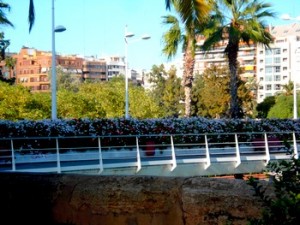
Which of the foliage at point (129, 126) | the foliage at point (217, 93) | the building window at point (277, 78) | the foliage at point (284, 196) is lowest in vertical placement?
the foliage at point (129, 126)

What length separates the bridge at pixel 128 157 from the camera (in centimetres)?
1538

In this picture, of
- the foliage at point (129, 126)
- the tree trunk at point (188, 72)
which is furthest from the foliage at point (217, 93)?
the foliage at point (129, 126)

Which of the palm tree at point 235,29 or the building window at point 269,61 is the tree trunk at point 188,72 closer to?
the palm tree at point 235,29

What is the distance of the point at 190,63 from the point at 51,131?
12982mm

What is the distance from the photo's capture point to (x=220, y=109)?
198 feet

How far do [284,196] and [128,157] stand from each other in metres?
15.2

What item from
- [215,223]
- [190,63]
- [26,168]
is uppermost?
[190,63]

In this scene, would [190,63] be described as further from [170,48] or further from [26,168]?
[26,168]

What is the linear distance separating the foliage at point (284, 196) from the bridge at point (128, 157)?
12.0 meters

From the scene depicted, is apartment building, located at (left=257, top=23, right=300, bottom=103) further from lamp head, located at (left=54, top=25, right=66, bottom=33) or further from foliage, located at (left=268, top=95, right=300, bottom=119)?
lamp head, located at (left=54, top=25, right=66, bottom=33)

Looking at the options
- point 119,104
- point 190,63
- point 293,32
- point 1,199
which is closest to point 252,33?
point 190,63

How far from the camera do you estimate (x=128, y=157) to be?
1745 cm

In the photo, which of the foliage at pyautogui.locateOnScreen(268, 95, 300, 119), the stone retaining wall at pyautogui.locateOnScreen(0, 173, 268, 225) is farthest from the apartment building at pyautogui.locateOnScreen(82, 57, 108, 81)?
the stone retaining wall at pyautogui.locateOnScreen(0, 173, 268, 225)

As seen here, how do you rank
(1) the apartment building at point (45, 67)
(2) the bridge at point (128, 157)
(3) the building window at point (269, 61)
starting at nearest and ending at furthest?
(2) the bridge at point (128, 157) < (1) the apartment building at point (45, 67) < (3) the building window at point (269, 61)
